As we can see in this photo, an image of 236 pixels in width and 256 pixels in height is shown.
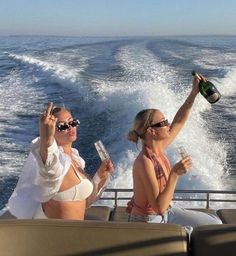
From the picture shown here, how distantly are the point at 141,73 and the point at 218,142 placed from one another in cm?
774

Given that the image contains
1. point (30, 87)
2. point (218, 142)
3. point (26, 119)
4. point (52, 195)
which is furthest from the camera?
point (30, 87)

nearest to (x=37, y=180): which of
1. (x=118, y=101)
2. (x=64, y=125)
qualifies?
(x=64, y=125)

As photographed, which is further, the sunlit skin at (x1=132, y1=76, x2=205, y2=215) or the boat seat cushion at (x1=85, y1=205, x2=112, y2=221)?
the boat seat cushion at (x1=85, y1=205, x2=112, y2=221)

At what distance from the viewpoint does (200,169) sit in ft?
24.9

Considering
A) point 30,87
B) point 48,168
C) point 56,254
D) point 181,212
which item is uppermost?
point 48,168

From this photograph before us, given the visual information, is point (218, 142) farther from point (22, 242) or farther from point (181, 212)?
point (22, 242)

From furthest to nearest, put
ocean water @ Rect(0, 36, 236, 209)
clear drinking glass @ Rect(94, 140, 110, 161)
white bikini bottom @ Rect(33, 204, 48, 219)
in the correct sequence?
1. ocean water @ Rect(0, 36, 236, 209)
2. clear drinking glass @ Rect(94, 140, 110, 161)
3. white bikini bottom @ Rect(33, 204, 48, 219)

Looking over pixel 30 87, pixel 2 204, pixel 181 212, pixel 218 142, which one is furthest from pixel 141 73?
pixel 181 212

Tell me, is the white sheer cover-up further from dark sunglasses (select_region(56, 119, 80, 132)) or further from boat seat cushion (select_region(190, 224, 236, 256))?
boat seat cushion (select_region(190, 224, 236, 256))

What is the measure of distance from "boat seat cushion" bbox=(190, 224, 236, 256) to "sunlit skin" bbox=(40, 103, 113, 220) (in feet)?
2.05

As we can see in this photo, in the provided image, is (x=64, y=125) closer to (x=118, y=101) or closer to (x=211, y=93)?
(x=211, y=93)

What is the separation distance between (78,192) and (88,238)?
0.47m

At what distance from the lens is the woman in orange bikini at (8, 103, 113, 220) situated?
2.05 metres

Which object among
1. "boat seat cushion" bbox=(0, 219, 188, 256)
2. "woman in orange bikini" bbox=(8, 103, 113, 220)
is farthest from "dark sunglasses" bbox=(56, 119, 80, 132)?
"boat seat cushion" bbox=(0, 219, 188, 256)
